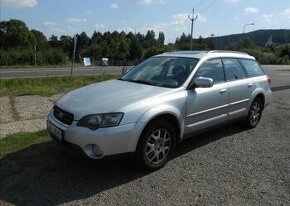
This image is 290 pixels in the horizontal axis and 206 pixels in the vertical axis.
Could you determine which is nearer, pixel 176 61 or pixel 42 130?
pixel 176 61

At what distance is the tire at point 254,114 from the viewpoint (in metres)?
6.76

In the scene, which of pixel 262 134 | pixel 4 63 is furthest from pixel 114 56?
pixel 262 134

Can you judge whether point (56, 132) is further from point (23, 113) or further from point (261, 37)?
point (261, 37)

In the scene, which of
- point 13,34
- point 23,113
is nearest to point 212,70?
point 23,113

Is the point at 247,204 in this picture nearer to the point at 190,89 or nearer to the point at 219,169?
the point at 219,169

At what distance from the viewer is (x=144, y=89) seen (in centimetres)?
502

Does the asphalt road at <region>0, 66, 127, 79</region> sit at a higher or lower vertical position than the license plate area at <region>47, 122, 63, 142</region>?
lower

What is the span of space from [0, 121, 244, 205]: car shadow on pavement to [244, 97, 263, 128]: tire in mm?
1696

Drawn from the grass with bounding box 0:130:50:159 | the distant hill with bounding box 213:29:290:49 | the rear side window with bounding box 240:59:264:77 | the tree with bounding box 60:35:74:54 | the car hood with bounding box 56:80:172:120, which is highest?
the distant hill with bounding box 213:29:290:49

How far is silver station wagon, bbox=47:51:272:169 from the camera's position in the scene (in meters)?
4.25

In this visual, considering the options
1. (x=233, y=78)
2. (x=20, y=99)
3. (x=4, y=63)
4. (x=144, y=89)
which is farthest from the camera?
(x=4, y=63)

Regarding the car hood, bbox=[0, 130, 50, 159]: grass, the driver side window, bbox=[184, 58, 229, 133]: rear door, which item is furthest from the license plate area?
the driver side window

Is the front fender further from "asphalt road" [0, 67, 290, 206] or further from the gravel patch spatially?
the gravel patch

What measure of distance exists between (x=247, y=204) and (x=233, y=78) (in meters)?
2.75
